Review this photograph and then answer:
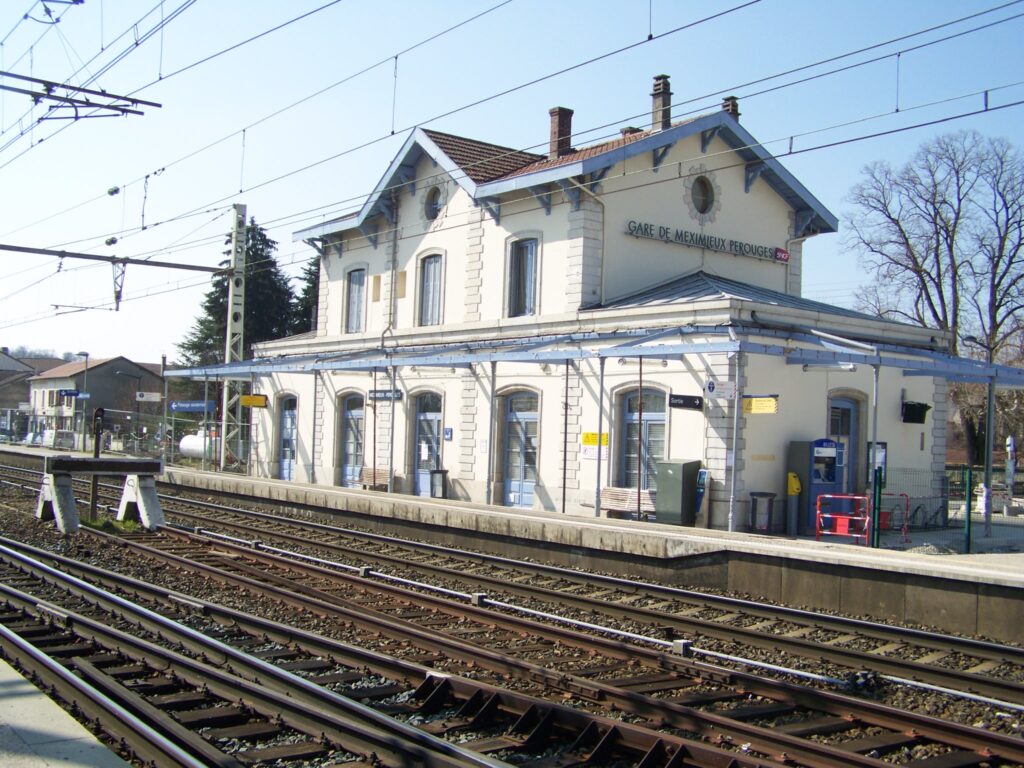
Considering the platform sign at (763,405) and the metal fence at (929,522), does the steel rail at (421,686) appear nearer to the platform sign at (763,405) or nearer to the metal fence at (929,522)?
the platform sign at (763,405)

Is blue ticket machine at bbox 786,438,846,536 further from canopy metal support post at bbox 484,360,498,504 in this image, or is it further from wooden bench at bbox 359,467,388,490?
wooden bench at bbox 359,467,388,490

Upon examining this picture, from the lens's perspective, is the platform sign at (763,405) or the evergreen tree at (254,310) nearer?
the platform sign at (763,405)

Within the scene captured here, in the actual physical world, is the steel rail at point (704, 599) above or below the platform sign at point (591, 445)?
below

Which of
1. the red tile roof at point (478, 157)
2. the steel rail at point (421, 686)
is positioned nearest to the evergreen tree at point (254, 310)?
the red tile roof at point (478, 157)

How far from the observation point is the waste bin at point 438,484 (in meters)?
24.8

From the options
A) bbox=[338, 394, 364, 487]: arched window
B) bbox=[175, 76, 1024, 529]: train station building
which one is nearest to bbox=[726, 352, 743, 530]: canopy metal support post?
bbox=[175, 76, 1024, 529]: train station building

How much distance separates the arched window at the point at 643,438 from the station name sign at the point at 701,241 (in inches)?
179

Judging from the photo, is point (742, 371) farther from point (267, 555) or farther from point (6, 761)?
point (6, 761)

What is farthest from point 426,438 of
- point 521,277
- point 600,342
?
point 600,342

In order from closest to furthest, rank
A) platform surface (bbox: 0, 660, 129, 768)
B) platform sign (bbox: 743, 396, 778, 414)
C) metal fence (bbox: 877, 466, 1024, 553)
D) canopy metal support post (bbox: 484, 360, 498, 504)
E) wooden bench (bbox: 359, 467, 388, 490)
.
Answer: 1. platform surface (bbox: 0, 660, 129, 768)
2. platform sign (bbox: 743, 396, 778, 414)
3. metal fence (bbox: 877, 466, 1024, 553)
4. canopy metal support post (bbox: 484, 360, 498, 504)
5. wooden bench (bbox: 359, 467, 388, 490)

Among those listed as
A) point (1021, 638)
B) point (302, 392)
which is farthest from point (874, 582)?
point (302, 392)

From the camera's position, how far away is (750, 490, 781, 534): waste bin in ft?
61.2

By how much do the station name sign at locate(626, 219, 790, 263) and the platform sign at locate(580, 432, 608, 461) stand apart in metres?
5.05

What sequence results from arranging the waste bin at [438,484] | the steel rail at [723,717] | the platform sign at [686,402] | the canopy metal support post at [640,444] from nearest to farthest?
the steel rail at [723,717]
the platform sign at [686,402]
the canopy metal support post at [640,444]
the waste bin at [438,484]
